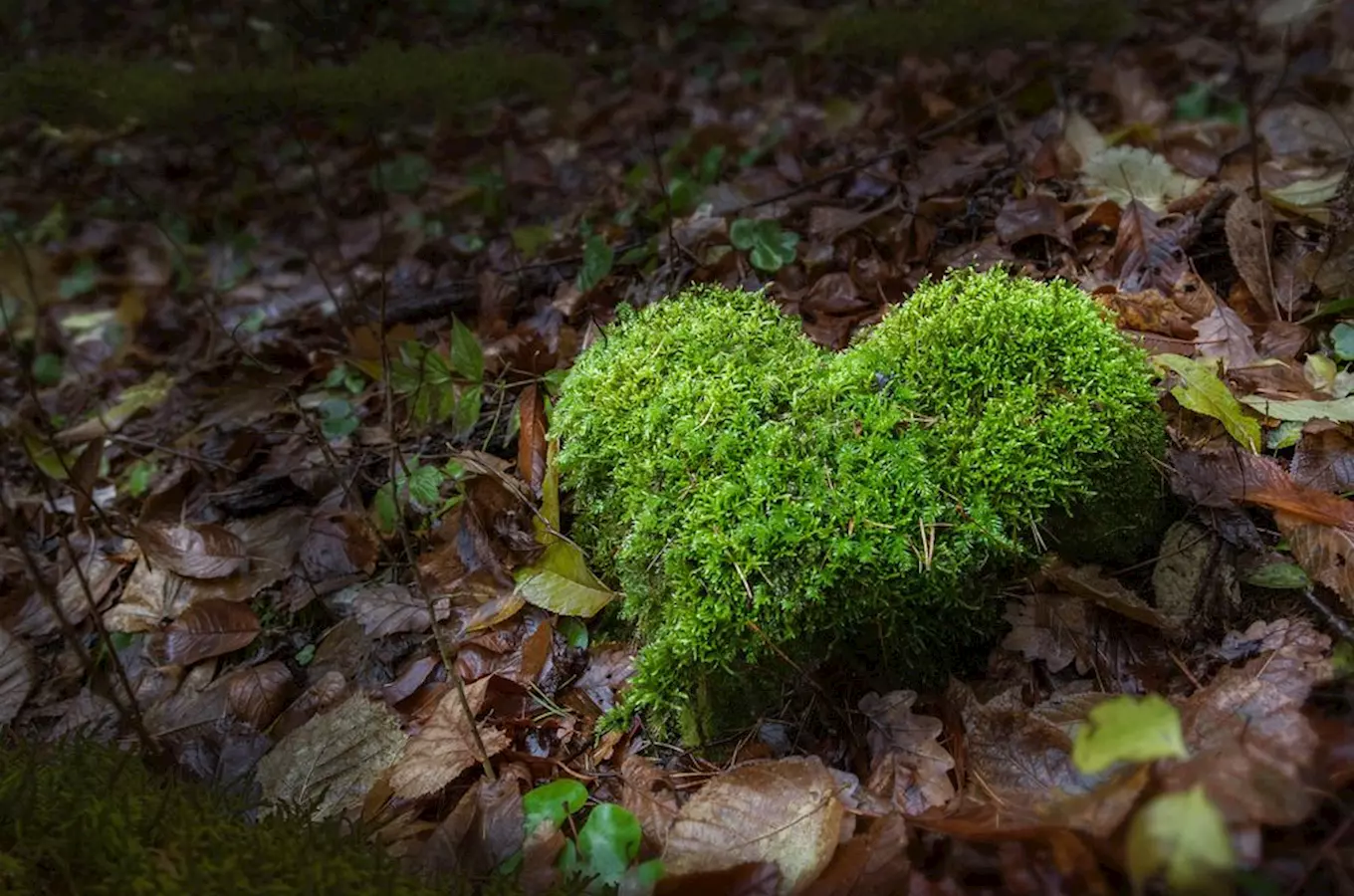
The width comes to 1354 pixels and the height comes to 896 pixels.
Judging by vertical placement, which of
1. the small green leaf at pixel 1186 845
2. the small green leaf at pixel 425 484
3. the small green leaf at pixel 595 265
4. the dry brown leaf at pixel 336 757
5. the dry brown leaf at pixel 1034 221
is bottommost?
the dry brown leaf at pixel 336 757

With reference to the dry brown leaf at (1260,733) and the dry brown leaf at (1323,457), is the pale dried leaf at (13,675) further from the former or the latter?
the dry brown leaf at (1323,457)

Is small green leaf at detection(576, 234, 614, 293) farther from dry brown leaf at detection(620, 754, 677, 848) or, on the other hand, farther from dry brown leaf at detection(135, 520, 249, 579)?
dry brown leaf at detection(620, 754, 677, 848)

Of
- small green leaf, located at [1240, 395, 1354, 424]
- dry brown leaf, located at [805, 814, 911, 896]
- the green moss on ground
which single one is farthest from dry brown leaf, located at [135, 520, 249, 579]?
the green moss on ground

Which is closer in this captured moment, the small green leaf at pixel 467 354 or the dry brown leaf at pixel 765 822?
the dry brown leaf at pixel 765 822

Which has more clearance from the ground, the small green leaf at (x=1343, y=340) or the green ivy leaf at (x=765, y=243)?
the green ivy leaf at (x=765, y=243)

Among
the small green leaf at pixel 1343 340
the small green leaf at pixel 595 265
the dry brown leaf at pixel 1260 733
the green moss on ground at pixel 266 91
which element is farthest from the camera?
the green moss on ground at pixel 266 91

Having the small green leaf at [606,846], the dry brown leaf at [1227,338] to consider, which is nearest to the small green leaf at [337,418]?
the small green leaf at [606,846]

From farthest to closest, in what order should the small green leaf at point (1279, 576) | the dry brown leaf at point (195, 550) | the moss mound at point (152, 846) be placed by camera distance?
the dry brown leaf at point (195, 550) < the small green leaf at point (1279, 576) < the moss mound at point (152, 846)
